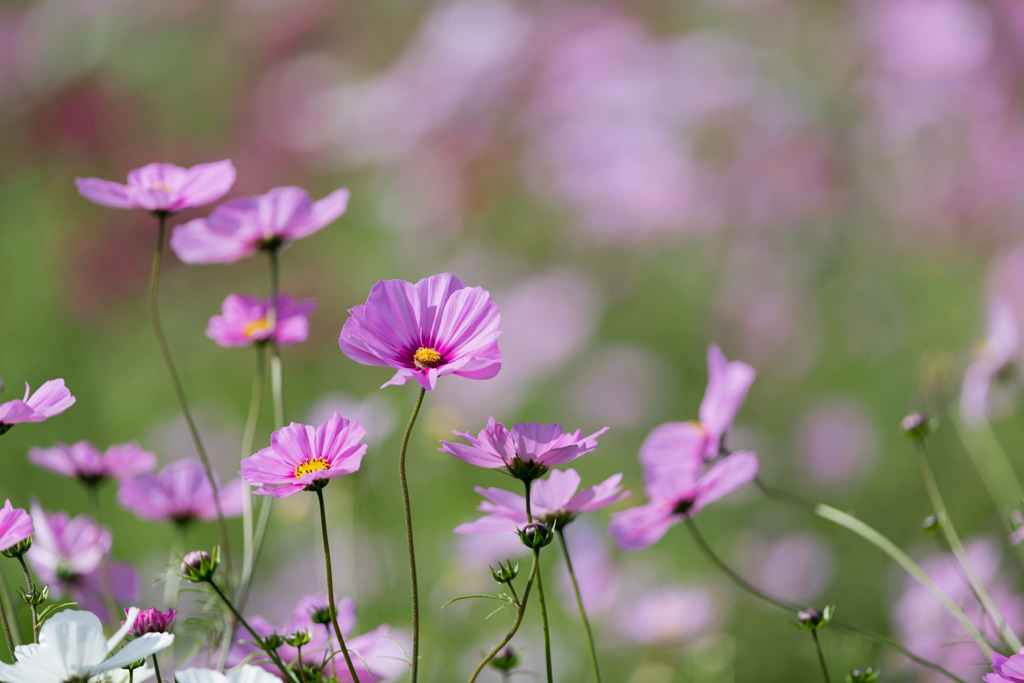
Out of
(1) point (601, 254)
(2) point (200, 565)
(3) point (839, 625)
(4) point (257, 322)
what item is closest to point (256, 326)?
(4) point (257, 322)

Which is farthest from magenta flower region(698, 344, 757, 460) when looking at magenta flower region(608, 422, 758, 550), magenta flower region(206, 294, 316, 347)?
magenta flower region(206, 294, 316, 347)

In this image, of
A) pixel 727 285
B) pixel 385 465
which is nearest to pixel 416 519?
pixel 385 465

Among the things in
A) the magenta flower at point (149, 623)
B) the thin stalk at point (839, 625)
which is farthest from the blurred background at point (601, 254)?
the magenta flower at point (149, 623)

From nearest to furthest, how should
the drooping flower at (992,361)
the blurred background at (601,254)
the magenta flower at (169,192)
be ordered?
the magenta flower at (169,192), the drooping flower at (992,361), the blurred background at (601,254)

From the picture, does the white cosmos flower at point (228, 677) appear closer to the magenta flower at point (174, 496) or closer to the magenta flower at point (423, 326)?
the magenta flower at point (423, 326)

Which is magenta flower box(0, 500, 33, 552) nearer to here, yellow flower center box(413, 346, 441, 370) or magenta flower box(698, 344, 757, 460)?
yellow flower center box(413, 346, 441, 370)

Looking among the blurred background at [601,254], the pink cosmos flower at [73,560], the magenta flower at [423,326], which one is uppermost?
the magenta flower at [423,326]

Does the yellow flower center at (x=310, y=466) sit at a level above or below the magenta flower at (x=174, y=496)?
above
